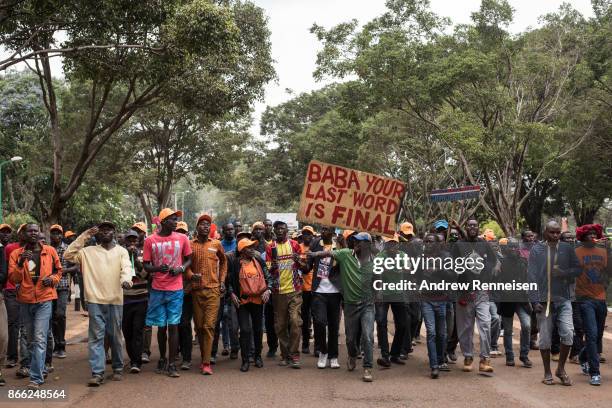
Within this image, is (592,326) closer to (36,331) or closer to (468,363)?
(468,363)

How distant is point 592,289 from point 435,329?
1845 mm

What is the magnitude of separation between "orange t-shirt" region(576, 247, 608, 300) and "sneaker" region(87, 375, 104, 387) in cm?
539

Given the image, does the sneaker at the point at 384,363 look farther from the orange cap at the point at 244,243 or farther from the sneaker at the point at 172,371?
the sneaker at the point at 172,371

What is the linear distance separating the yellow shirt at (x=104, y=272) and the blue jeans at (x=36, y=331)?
1.58 ft

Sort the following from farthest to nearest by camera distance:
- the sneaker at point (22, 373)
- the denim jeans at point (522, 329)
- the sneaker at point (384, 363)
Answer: the denim jeans at point (522, 329)
the sneaker at point (384, 363)
the sneaker at point (22, 373)

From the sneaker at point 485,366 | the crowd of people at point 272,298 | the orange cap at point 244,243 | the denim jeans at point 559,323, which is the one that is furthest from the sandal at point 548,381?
the orange cap at point 244,243

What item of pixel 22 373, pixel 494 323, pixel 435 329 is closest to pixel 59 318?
pixel 22 373

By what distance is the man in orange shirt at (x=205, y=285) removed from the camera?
902cm

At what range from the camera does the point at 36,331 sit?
7.90m

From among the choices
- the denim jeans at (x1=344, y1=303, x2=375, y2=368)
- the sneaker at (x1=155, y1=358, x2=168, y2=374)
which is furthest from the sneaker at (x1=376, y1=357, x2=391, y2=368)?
the sneaker at (x1=155, y1=358, x2=168, y2=374)

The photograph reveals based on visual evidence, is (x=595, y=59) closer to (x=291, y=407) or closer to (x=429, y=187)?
(x=429, y=187)

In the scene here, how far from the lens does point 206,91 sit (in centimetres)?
1730

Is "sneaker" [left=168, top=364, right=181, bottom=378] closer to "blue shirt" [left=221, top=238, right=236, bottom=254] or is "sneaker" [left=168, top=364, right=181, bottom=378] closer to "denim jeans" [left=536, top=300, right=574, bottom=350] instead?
"blue shirt" [left=221, top=238, right=236, bottom=254]

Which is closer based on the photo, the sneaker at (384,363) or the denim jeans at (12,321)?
the denim jeans at (12,321)
